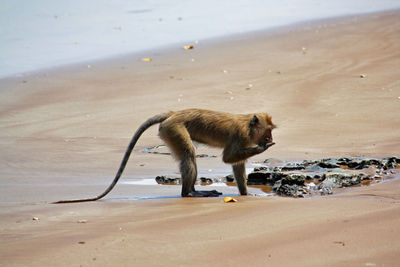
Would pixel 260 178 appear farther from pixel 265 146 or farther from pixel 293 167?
pixel 265 146

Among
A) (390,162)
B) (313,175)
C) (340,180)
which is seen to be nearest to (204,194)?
(313,175)

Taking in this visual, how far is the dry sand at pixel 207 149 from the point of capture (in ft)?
16.5

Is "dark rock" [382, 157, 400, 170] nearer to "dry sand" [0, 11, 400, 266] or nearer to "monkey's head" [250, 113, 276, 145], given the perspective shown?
"dry sand" [0, 11, 400, 266]

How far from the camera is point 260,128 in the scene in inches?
330

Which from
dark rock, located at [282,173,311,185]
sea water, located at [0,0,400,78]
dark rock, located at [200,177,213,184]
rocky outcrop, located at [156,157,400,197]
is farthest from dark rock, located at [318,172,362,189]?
sea water, located at [0,0,400,78]

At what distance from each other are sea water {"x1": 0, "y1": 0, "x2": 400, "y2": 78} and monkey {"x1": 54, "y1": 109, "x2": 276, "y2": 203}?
10488 millimetres

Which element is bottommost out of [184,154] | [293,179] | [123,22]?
[293,179]

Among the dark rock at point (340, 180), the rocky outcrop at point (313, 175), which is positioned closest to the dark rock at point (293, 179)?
the rocky outcrop at point (313, 175)

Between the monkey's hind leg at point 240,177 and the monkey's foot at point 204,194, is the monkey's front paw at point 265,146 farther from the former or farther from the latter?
the monkey's foot at point 204,194

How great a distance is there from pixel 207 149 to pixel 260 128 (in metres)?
2.77

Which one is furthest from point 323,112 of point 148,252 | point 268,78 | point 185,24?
point 185,24

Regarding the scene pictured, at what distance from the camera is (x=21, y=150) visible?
36.3 feet

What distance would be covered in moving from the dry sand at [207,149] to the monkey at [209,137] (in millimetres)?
567

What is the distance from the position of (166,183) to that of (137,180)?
1.43ft
